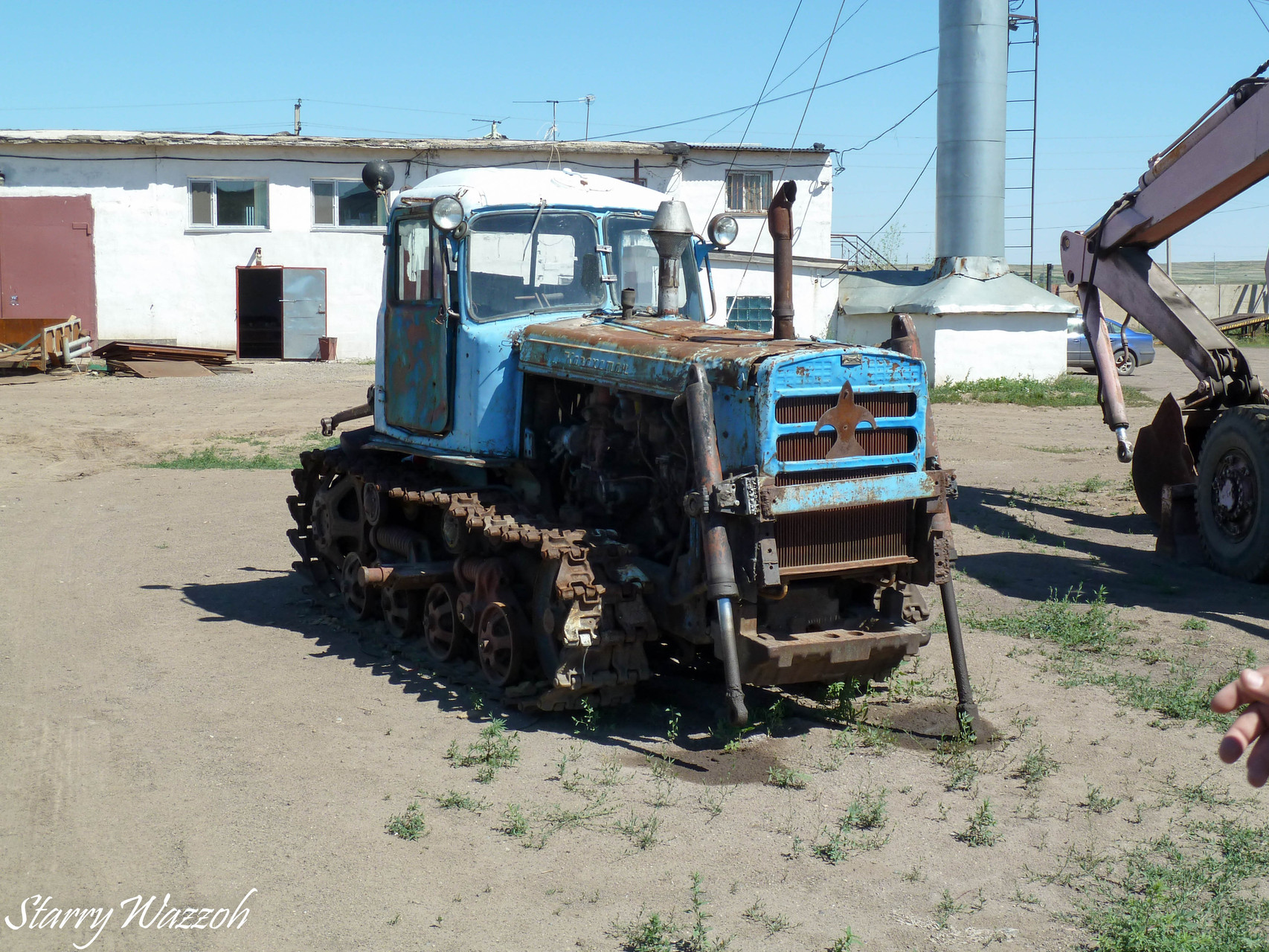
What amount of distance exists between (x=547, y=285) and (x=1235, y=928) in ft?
17.1

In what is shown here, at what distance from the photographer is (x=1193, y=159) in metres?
11.1

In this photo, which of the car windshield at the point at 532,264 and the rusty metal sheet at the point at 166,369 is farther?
the rusty metal sheet at the point at 166,369

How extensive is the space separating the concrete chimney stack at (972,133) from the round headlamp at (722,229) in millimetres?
18851

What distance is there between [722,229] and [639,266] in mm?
649

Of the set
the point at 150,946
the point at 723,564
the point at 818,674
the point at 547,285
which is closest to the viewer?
the point at 150,946

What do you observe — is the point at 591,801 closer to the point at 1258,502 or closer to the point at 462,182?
the point at 462,182

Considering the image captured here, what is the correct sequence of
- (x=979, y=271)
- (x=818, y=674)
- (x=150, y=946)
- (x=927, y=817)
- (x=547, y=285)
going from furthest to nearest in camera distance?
1. (x=979, y=271)
2. (x=547, y=285)
3. (x=818, y=674)
4. (x=927, y=817)
5. (x=150, y=946)

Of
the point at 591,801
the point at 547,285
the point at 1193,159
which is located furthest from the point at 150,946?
the point at 1193,159

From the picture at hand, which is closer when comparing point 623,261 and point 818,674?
point 818,674

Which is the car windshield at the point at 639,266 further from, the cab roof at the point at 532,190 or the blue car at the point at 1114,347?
the blue car at the point at 1114,347

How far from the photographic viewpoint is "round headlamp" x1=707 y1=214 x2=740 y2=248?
27.1 feet

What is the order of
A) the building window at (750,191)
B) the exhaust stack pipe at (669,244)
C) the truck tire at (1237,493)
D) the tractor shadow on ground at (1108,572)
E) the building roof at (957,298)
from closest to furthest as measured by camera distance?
the exhaust stack pipe at (669,244) < the tractor shadow on ground at (1108,572) < the truck tire at (1237,493) < the building roof at (957,298) < the building window at (750,191)

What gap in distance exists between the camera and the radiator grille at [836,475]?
5.98 metres

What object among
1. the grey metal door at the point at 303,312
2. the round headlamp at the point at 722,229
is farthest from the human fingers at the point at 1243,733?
the grey metal door at the point at 303,312
